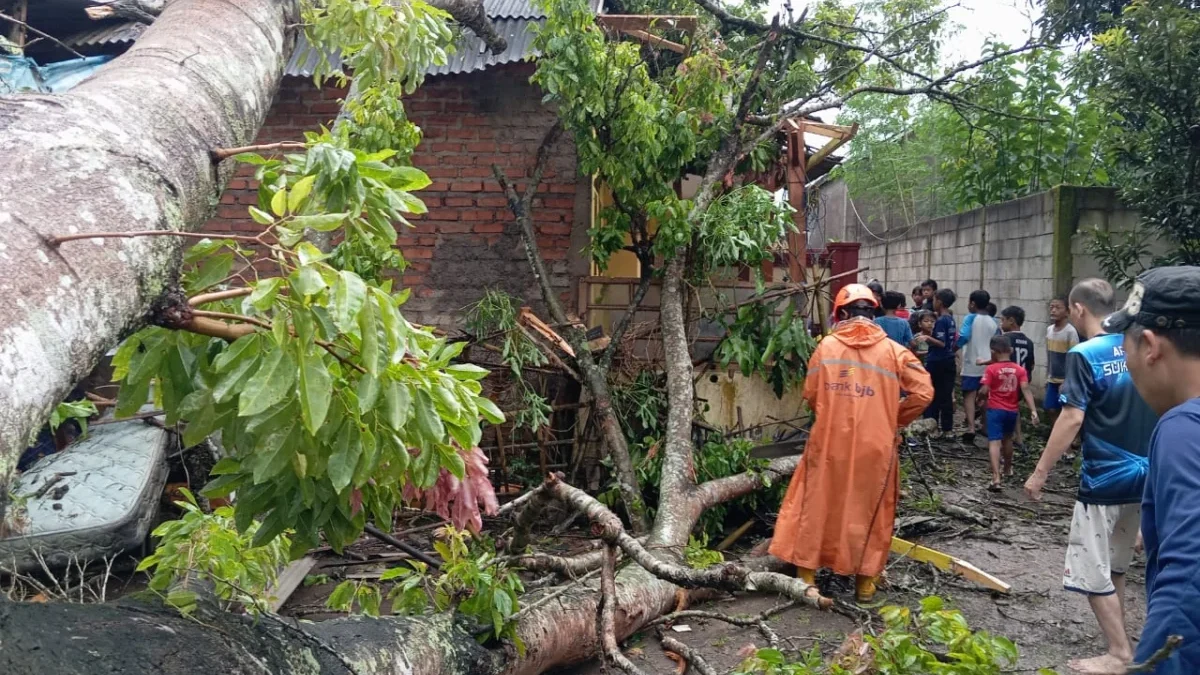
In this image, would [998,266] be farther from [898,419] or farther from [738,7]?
[898,419]

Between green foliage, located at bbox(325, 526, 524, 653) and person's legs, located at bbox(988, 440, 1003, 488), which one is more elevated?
green foliage, located at bbox(325, 526, 524, 653)

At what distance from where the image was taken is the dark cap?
1.78m

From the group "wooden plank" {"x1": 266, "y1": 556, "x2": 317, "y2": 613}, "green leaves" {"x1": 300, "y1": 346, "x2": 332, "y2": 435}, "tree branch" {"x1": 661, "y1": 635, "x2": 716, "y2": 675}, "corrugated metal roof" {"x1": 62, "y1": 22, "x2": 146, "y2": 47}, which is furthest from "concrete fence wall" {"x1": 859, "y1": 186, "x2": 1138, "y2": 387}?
"corrugated metal roof" {"x1": 62, "y1": 22, "x2": 146, "y2": 47}

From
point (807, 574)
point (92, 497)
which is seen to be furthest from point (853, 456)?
point (92, 497)

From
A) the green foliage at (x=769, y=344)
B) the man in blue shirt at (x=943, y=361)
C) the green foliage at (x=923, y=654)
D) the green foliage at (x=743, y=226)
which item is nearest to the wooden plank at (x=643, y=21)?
the green foliage at (x=743, y=226)

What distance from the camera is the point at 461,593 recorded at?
3.05m

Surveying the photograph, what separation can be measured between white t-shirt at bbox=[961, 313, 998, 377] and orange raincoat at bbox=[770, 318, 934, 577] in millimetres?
3849

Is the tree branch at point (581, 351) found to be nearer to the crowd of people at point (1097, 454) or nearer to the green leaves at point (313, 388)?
the crowd of people at point (1097, 454)

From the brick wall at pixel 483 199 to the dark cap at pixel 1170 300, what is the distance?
Result: 5147 mm

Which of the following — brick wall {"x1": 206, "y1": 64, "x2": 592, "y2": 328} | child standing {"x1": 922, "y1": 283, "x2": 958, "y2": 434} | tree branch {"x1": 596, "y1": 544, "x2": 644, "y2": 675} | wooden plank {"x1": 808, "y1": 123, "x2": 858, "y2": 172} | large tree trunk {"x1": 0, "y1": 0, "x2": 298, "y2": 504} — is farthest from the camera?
child standing {"x1": 922, "y1": 283, "x2": 958, "y2": 434}

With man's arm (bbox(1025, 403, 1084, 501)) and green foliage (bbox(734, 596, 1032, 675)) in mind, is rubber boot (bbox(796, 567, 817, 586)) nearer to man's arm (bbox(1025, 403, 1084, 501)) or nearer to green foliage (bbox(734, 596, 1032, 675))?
man's arm (bbox(1025, 403, 1084, 501))

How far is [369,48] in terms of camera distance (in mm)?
3609

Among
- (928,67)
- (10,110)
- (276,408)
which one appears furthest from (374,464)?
(928,67)

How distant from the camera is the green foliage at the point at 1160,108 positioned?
658 cm
